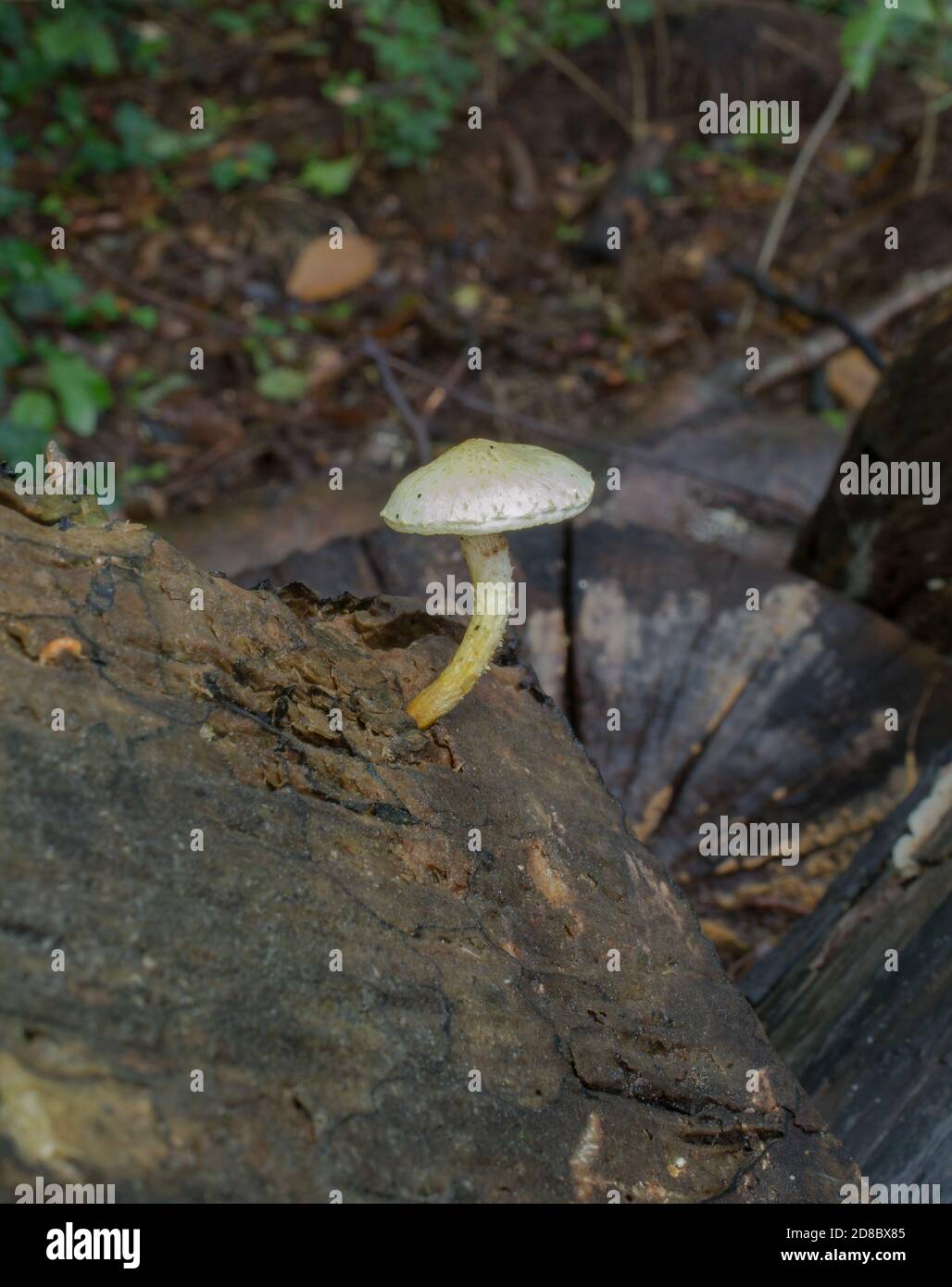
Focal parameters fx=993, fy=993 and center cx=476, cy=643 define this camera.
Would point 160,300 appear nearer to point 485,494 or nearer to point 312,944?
point 485,494

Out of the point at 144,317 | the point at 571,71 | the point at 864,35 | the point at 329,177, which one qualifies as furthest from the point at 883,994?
the point at 571,71

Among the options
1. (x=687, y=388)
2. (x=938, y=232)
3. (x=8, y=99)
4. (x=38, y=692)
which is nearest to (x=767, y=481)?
(x=687, y=388)

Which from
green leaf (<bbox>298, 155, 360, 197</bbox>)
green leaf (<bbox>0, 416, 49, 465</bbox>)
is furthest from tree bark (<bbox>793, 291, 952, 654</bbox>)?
green leaf (<bbox>298, 155, 360, 197</bbox>)

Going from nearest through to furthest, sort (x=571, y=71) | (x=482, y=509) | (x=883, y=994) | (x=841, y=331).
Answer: (x=482, y=509)
(x=883, y=994)
(x=841, y=331)
(x=571, y=71)

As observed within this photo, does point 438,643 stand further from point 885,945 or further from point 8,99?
point 8,99

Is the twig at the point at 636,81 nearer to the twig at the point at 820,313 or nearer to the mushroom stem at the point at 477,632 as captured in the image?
the twig at the point at 820,313
